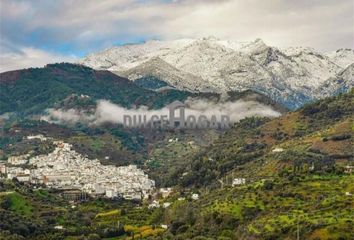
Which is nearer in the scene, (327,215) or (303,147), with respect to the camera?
(327,215)

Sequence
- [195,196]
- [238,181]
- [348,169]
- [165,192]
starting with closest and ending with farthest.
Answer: [348,169] < [238,181] < [195,196] < [165,192]

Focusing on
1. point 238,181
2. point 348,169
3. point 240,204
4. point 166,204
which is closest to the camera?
point 240,204

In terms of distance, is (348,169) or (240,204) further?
(348,169)

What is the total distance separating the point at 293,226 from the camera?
319 feet

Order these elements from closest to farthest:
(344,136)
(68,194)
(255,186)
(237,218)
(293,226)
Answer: (293,226) < (237,218) < (255,186) < (344,136) < (68,194)

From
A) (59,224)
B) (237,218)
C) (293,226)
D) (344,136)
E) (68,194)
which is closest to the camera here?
(293,226)

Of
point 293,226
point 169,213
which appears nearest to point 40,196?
point 169,213

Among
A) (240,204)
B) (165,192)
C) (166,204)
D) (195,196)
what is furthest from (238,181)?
(165,192)

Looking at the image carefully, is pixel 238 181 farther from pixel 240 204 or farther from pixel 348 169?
pixel 240 204

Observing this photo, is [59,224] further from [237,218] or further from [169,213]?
[237,218]

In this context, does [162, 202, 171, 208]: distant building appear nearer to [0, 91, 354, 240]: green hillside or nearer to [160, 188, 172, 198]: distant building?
[0, 91, 354, 240]: green hillside

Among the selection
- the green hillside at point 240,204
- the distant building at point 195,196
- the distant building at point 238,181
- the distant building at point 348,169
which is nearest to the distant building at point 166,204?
the green hillside at point 240,204

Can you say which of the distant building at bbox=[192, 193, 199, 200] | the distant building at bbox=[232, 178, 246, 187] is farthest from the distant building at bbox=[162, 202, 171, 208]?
the distant building at bbox=[232, 178, 246, 187]

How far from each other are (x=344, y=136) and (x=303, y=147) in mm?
11227
